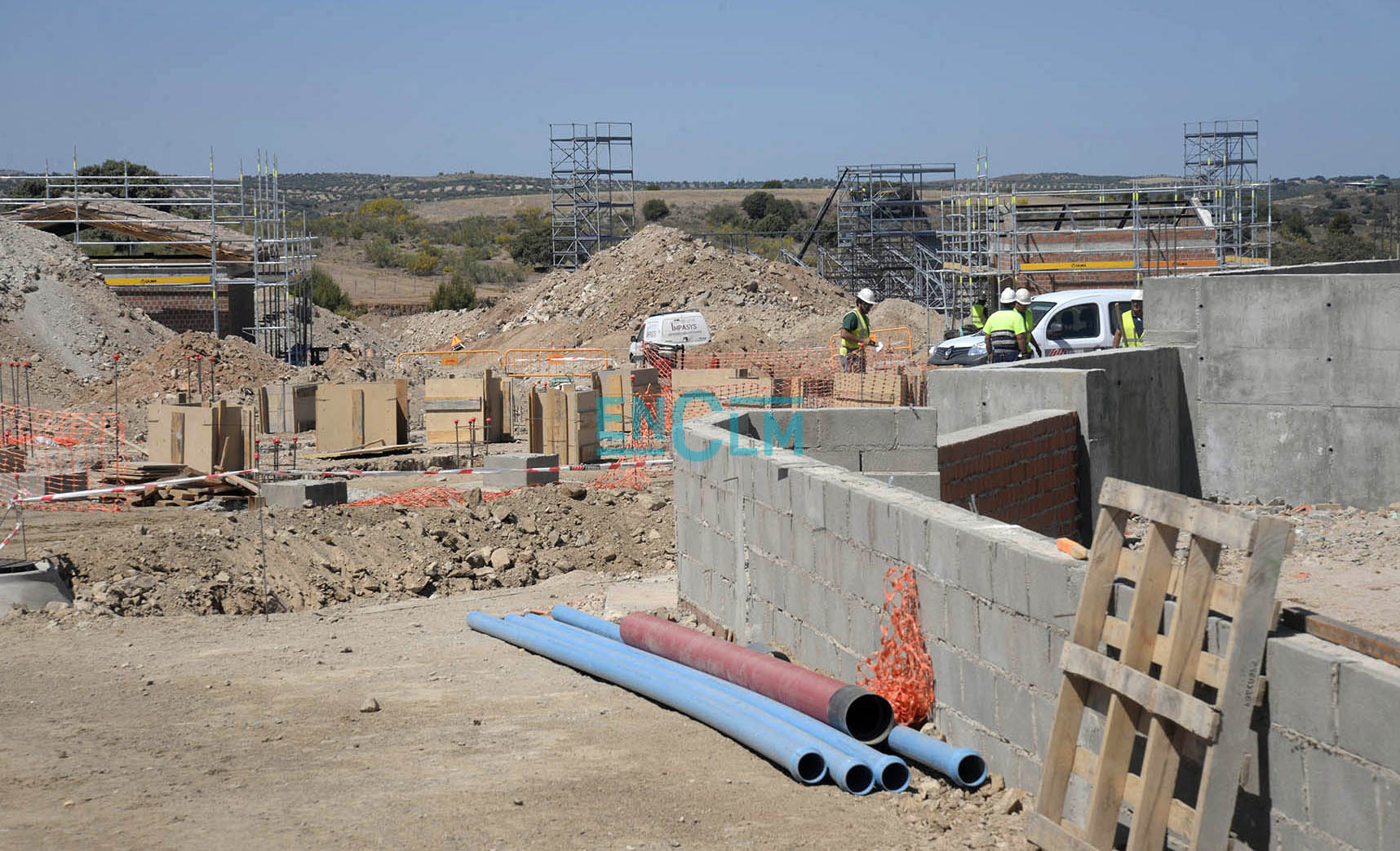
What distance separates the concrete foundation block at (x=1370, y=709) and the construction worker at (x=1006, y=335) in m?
11.2

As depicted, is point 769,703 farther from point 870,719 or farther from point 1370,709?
point 1370,709

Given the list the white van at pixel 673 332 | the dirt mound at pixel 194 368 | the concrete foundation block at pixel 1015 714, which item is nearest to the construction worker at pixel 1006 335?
the concrete foundation block at pixel 1015 714

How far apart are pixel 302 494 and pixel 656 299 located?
2596 centimetres

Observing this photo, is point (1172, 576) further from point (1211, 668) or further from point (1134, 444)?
point (1134, 444)

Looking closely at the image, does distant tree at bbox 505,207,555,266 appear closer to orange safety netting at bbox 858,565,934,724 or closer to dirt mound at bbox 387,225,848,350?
dirt mound at bbox 387,225,848,350

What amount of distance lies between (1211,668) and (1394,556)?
6.81 meters

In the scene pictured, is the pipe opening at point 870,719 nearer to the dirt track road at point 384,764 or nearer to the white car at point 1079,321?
the dirt track road at point 384,764

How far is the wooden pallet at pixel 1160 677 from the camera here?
3727 mm

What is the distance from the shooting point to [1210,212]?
104 feet

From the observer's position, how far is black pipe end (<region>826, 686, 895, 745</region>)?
5.56 meters

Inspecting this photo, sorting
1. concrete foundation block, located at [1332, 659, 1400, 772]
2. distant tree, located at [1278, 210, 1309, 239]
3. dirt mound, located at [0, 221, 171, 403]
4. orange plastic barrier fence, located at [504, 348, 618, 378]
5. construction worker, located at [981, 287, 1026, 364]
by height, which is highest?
distant tree, located at [1278, 210, 1309, 239]

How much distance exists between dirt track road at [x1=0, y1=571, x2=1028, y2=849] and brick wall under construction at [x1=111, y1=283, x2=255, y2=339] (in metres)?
26.5

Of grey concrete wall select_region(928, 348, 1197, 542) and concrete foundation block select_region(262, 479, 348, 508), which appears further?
concrete foundation block select_region(262, 479, 348, 508)

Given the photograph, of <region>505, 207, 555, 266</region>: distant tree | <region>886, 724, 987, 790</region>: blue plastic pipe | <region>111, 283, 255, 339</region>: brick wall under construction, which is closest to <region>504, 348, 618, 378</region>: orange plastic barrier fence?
<region>111, 283, 255, 339</region>: brick wall under construction
